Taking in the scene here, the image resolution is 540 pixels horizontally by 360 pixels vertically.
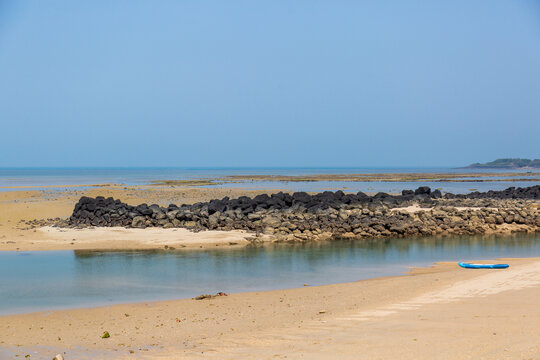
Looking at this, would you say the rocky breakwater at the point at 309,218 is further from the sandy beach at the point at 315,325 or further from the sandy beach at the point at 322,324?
the sandy beach at the point at 315,325

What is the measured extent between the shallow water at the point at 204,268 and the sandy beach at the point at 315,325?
1.33 m

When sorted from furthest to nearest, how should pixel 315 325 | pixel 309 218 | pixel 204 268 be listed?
pixel 309 218
pixel 204 268
pixel 315 325

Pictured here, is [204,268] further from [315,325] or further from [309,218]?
[309,218]

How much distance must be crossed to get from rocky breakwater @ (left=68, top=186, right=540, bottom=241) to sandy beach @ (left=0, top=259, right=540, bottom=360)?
8.78 metres

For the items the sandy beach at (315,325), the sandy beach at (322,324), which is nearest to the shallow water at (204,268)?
the sandy beach at (322,324)

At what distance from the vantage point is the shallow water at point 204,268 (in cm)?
1115

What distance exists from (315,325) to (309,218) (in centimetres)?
1295

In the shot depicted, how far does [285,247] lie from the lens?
17.7 metres

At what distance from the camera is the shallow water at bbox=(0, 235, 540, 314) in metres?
11.1

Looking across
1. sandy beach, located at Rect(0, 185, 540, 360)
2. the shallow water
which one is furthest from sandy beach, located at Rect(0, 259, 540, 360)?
the shallow water

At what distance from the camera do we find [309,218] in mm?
20516

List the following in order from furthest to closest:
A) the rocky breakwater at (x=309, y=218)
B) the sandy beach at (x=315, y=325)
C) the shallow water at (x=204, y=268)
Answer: the rocky breakwater at (x=309, y=218), the shallow water at (x=204, y=268), the sandy beach at (x=315, y=325)

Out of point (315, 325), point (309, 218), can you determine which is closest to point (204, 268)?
point (315, 325)

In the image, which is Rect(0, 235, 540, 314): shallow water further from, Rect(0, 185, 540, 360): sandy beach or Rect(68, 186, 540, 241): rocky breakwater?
Rect(0, 185, 540, 360): sandy beach
